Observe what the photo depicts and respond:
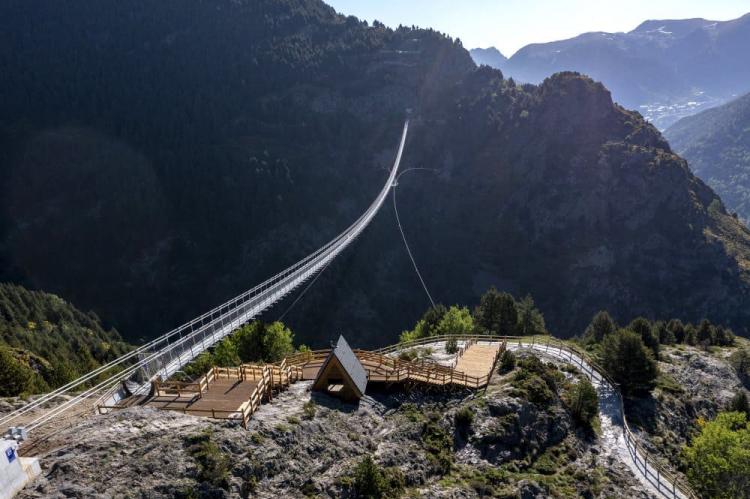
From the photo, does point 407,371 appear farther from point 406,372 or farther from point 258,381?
point 258,381

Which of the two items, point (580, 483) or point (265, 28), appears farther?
point (265, 28)

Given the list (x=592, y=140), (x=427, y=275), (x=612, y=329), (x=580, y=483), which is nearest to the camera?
(x=580, y=483)

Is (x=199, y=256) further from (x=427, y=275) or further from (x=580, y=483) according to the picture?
(x=580, y=483)

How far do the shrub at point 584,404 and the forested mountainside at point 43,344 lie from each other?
129ft

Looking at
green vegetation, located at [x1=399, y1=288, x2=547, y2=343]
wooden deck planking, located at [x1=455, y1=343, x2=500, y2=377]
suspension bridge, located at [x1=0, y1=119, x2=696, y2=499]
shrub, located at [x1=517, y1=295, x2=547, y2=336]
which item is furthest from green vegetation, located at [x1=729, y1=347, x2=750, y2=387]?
wooden deck planking, located at [x1=455, y1=343, x2=500, y2=377]

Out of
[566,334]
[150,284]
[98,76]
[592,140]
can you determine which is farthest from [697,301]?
[98,76]

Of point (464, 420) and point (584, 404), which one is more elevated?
point (464, 420)

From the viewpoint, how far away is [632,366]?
45.3 meters

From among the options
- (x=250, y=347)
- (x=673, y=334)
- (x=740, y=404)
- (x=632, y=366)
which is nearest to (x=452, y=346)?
(x=632, y=366)

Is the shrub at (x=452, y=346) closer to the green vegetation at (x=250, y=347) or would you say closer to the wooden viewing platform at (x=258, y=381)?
the wooden viewing platform at (x=258, y=381)

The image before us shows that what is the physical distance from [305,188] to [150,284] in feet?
154

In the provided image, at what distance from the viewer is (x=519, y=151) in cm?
14412

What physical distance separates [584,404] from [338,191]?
4369 inches

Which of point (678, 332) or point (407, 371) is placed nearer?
point (407, 371)
